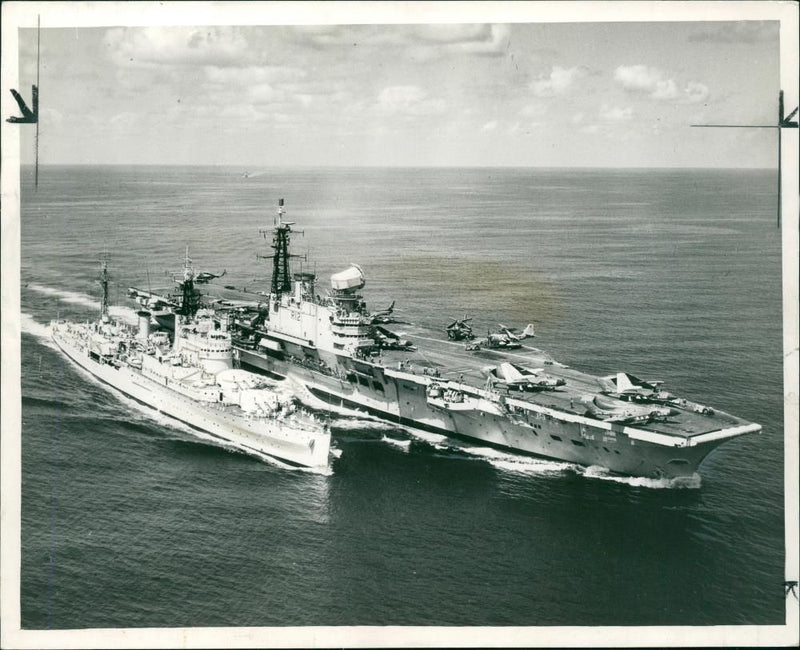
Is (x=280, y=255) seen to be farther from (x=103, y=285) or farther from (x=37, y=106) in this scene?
(x=37, y=106)

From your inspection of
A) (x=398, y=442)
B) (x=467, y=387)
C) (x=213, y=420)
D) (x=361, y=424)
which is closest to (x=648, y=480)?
(x=467, y=387)

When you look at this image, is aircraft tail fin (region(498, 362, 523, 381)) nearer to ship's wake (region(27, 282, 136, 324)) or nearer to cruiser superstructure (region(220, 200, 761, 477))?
cruiser superstructure (region(220, 200, 761, 477))

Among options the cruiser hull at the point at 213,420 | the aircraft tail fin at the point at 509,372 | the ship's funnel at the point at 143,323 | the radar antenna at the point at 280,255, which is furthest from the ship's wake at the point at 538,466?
the ship's funnel at the point at 143,323

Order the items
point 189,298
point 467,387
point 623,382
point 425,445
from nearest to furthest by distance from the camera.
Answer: point 623,382
point 467,387
point 425,445
point 189,298

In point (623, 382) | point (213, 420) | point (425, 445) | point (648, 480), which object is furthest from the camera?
point (425, 445)

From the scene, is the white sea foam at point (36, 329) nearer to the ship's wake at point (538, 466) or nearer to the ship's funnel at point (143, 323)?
the ship's funnel at point (143, 323)

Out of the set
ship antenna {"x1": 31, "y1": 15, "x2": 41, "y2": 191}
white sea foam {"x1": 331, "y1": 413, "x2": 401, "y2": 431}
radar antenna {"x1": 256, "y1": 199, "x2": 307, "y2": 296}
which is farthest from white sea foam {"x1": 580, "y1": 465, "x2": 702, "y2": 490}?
ship antenna {"x1": 31, "y1": 15, "x2": 41, "y2": 191}
